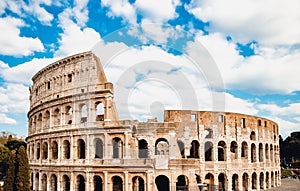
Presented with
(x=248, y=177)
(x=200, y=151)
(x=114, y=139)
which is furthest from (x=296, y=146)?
(x=114, y=139)

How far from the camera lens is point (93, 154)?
28141 mm

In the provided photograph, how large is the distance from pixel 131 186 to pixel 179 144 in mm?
7132

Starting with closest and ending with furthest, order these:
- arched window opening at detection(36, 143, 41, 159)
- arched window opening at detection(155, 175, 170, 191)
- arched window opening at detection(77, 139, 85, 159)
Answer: arched window opening at detection(77, 139, 85, 159)
arched window opening at detection(155, 175, 170, 191)
arched window opening at detection(36, 143, 41, 159)

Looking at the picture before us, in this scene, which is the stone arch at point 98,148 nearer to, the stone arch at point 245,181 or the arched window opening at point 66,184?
the arched window opening at point 66,184

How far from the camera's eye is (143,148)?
30.5 metres

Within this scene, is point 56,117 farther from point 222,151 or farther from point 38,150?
point 222,151

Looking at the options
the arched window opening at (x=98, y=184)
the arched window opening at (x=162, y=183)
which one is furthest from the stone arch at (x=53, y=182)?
the arched window opening at (x=162, y=183)

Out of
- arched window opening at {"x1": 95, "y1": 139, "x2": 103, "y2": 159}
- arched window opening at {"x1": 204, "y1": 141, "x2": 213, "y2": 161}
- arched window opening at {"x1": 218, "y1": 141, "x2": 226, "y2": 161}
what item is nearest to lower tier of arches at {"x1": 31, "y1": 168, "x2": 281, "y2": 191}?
arched window opening at {"x1": 204, "y1": 141, "x2": 213, "y2": 161}

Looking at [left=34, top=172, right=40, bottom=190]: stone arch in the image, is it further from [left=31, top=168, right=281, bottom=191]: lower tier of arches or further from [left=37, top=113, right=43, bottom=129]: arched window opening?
[left=37, top=113, right=43, bottom=129]: arched window opening

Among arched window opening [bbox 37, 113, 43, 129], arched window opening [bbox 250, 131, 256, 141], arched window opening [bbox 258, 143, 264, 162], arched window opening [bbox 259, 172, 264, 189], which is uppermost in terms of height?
arched window opening [bbox 37, 113, 43, 129]

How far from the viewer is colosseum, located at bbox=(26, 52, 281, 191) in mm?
26766

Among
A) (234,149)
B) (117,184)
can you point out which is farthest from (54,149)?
(234,149)

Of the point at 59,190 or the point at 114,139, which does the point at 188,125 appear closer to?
the point at 114,139

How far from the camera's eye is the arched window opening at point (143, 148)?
29.7 meters
